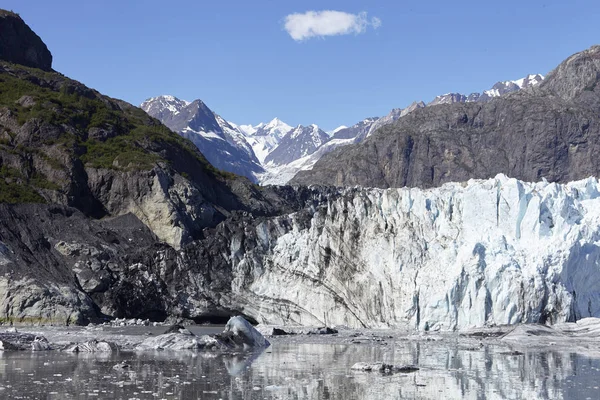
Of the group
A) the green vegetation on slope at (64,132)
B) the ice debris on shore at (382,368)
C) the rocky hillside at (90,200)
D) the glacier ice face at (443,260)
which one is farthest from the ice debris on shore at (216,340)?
the green vegetation on slope at (64,132)

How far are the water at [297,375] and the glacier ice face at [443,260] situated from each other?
8.71 m

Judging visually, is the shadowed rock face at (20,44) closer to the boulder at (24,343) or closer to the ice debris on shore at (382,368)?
the boulder at (24,343)

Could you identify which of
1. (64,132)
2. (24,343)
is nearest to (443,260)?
(24,343)

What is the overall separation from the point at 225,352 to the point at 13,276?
25011 mm

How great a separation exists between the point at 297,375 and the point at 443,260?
67.5ft

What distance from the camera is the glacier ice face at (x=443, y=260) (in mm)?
42594

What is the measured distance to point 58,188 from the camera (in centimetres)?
8000

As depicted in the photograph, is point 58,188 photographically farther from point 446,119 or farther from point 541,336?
point 446,119

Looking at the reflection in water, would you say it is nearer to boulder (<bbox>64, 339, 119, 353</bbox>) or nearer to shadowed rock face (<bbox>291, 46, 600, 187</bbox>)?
boulder (<bbox>64, 339, 119, 353</bbox>)

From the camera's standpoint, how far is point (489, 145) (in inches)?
7185

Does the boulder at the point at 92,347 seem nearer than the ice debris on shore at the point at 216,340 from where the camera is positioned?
Result: Yes

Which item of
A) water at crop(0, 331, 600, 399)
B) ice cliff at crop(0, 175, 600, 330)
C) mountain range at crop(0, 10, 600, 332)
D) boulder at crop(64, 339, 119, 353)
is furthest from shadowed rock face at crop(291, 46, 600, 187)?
boulder at crop(64, 339, 119, 353)

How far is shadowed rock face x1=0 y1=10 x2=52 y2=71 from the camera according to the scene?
11556 centimetres

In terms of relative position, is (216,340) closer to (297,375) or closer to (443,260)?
(297,375)
